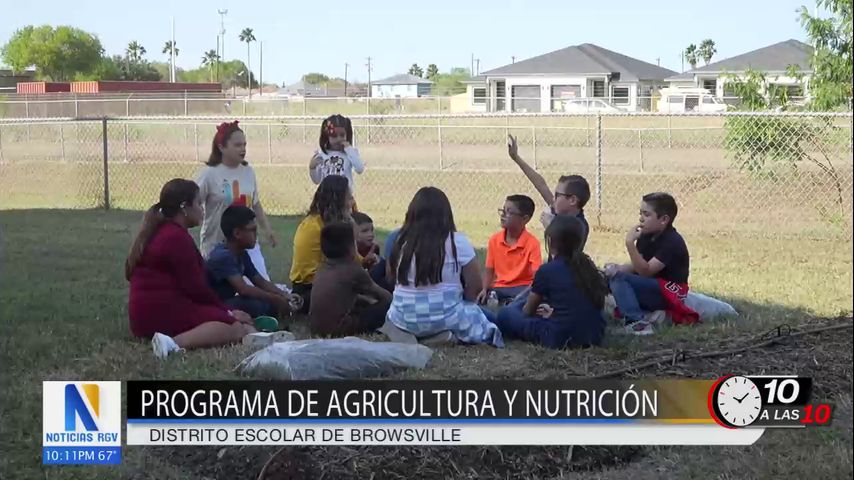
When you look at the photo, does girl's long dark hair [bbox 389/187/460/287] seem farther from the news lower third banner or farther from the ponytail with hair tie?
the ponytail with hair tie

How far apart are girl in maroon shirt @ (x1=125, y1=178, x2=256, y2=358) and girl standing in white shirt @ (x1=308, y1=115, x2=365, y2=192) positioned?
5.62 feet

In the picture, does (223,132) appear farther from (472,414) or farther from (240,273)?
(472,414)

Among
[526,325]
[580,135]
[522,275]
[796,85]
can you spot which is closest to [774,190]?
[796,85]

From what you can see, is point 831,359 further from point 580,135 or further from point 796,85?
point 580,135

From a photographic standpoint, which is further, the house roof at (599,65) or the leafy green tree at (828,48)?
the house roof at (599,65)

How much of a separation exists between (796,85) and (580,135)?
550 inches

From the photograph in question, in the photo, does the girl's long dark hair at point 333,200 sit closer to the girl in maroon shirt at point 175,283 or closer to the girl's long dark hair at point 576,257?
the girl in maroon shirt at point 175,283

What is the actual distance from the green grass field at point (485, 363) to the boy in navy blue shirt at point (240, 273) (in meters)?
0.65

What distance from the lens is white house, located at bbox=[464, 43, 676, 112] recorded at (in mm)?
28719

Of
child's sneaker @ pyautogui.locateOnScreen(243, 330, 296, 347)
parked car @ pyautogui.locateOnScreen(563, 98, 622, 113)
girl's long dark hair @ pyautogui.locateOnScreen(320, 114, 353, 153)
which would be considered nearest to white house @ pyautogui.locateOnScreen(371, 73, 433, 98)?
parked car @ pyautogui.locateOnScreen(563, 98, 622, 113)

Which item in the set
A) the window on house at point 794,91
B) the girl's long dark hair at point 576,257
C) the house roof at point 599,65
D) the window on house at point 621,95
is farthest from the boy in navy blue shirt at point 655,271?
the window on house at point 621,95

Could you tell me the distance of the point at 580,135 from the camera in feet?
81.6

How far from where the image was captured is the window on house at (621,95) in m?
31.4

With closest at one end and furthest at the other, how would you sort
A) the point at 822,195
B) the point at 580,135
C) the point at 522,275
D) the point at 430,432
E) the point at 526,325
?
the point at 430,432 < the point at 526,325 < the point at 522,275 < the point at 822,195 < the point at 580,135
